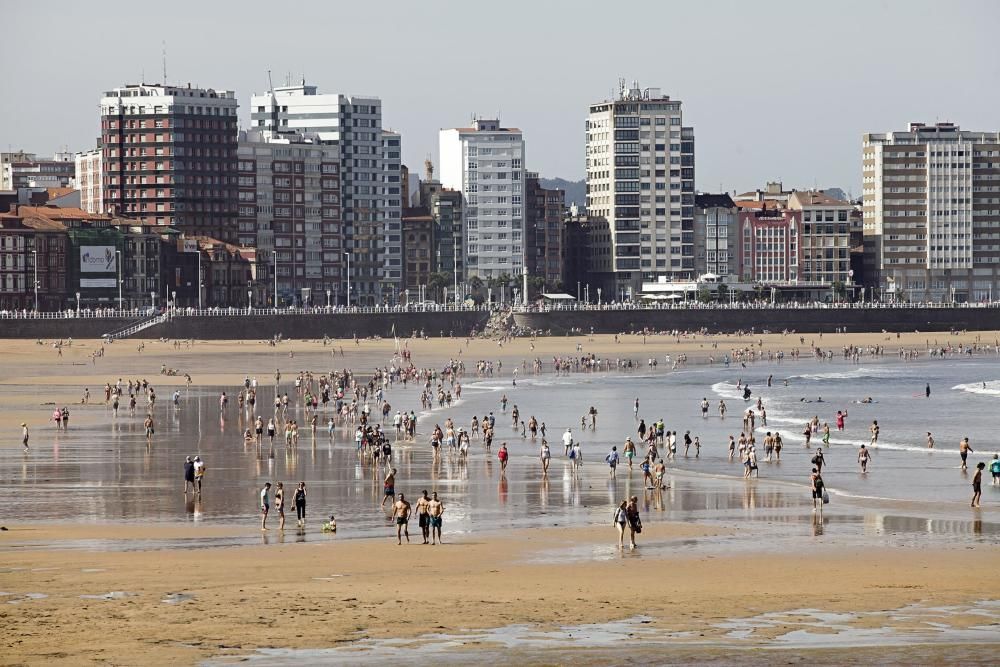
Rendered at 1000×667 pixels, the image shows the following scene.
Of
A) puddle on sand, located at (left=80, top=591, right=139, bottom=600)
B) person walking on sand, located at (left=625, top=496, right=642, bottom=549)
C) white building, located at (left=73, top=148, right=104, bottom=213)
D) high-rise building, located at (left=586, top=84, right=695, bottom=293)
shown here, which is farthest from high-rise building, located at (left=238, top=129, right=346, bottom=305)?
puddle on sand, located at (left=80, top=591, right=139, bottom=600)

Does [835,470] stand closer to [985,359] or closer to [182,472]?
[182,472]

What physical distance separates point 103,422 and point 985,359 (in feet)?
244

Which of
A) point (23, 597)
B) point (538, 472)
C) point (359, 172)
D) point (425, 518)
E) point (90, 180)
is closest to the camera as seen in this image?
point (23, 597)

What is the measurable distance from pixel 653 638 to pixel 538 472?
21.7 metres

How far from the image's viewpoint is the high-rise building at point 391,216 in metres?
193

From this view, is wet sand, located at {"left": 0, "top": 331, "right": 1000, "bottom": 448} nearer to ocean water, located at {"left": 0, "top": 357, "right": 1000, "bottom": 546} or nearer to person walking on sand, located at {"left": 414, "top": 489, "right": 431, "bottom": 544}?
ocean water, located at {"left": 0, "top": 357, "right": 1000, "bottom": 546}

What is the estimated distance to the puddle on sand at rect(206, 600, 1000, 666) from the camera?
2116cm

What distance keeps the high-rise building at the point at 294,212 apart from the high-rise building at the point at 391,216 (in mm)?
7066

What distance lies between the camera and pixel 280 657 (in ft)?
68.9

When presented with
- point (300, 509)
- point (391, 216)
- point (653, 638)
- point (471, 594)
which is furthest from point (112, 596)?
point (391, 216)

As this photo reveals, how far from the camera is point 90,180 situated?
7175 inches

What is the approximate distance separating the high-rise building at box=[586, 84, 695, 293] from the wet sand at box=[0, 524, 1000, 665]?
168002mm

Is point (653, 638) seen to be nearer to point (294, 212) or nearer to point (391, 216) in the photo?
point (294, 212)

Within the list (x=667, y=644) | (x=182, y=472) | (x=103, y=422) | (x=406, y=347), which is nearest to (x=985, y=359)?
(x=406, y=347)
